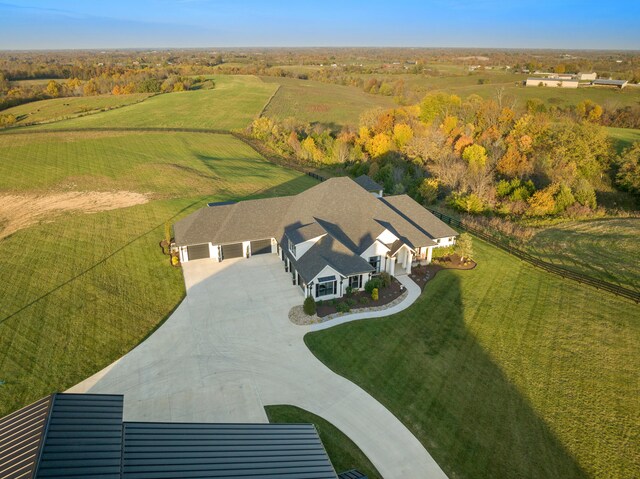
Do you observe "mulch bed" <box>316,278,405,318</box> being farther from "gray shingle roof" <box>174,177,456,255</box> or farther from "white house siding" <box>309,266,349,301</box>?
"gray shingle roof" <box>174,177,456,255</box>

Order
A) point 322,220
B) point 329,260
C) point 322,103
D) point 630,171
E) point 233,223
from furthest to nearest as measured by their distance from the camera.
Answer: point 322,103
point 630,171
point 233,223
point 322,220
point 329,260

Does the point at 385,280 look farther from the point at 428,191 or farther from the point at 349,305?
→ the point at 428,191

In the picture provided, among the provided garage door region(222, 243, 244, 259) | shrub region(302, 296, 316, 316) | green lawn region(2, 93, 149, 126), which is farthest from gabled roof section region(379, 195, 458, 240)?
green lawn region(2, 93, 149, 126)

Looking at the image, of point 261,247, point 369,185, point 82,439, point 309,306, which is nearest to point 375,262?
point 309,306

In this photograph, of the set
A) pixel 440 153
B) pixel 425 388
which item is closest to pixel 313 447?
pixel 425 388

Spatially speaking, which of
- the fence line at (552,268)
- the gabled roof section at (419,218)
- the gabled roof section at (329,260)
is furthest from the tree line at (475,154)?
the gabled roof section at (329,260)

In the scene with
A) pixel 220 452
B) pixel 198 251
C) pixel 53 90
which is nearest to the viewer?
pixel 220 452

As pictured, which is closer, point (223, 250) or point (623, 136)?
point (223, 250)
